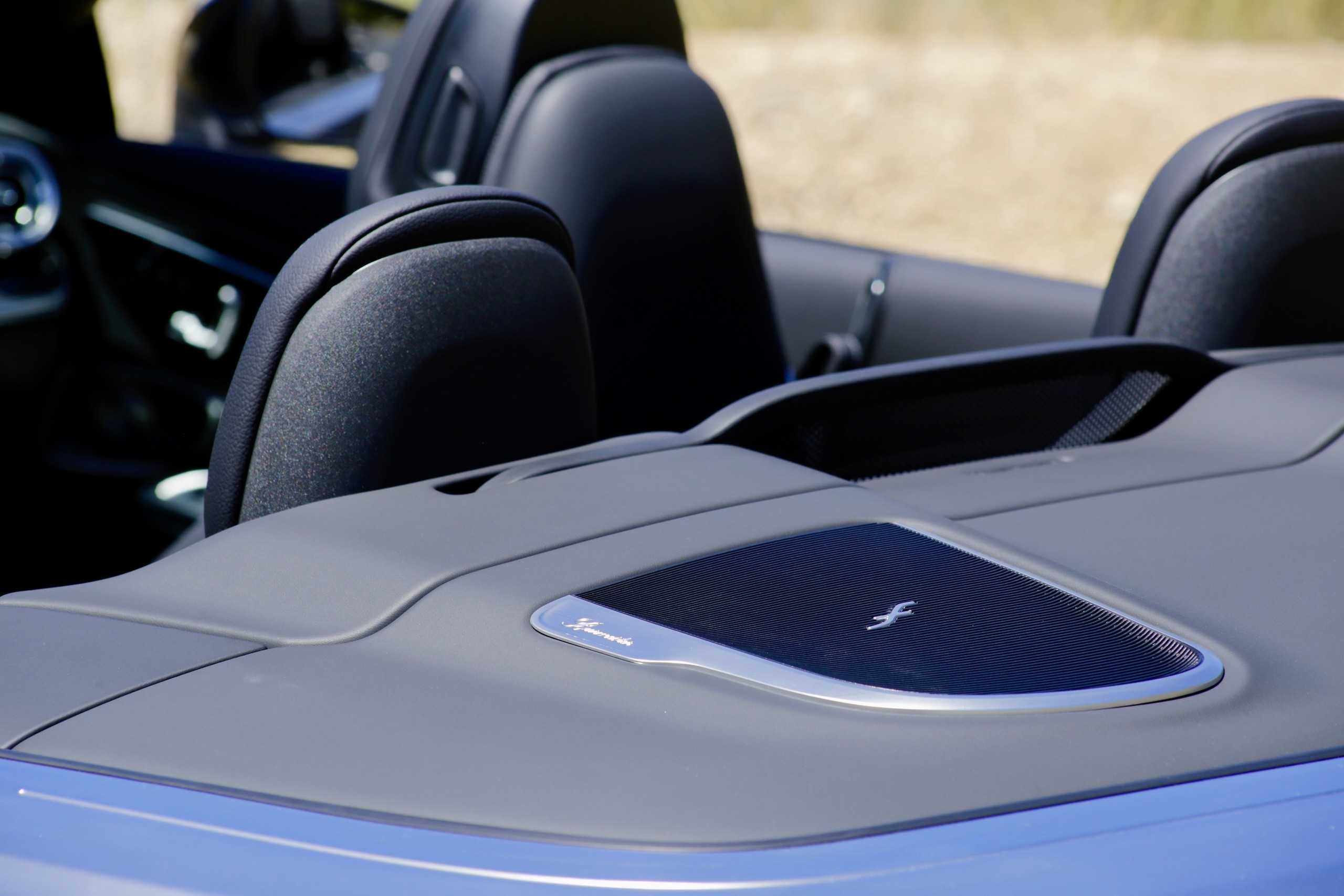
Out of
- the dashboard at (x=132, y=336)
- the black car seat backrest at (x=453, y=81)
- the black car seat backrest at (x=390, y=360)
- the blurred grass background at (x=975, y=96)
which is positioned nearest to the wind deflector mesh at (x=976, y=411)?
the black car seat backrest at (x=390, y=360)

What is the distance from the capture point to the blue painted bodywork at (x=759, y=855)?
0.79 m

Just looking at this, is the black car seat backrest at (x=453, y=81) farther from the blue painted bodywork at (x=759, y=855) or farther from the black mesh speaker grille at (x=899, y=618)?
the blue painted bodywork at (x=759, y=855)

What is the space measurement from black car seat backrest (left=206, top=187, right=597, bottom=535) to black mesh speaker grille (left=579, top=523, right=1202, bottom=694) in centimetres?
45

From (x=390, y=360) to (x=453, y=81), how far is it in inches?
41.8

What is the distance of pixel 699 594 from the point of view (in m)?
1.07

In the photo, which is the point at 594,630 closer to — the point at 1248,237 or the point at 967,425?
the point at 967,425

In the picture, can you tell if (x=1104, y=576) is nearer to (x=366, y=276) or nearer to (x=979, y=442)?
(x=979, y=442)

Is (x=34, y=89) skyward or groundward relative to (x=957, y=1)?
groundward

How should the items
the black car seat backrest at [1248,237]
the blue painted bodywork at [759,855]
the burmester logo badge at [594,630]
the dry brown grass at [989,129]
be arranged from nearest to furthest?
1. the blue painted bodywork at [759,855]
2. the burmester logo badge at [594,630]
3. the black car seat backrest at [1248,237]
4. the dry brown grass at [989,129]

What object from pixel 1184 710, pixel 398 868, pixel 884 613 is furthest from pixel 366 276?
pixel 1184 710

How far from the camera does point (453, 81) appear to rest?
2.35m

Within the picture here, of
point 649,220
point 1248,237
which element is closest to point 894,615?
point 1248,237

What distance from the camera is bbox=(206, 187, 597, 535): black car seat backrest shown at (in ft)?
4.67

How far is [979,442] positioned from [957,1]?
9773 mm
